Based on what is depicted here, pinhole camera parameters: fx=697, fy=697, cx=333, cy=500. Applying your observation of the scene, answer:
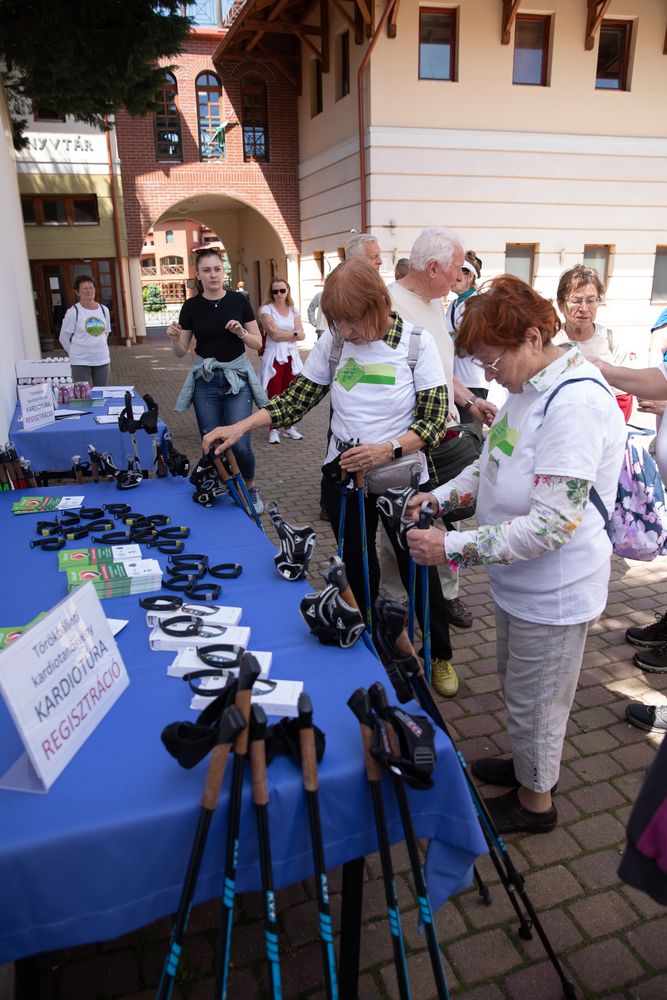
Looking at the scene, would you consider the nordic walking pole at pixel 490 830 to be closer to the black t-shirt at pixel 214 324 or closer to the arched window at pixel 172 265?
the black t-shirt at pixel 214 324

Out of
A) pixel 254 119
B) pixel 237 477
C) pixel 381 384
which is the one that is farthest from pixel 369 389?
pixel 254 119

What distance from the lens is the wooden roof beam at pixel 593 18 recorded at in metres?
13.1

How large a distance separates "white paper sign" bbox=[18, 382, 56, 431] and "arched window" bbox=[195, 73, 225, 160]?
15.8m

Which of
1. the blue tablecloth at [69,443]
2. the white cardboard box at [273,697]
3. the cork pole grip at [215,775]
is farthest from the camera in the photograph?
the blue tablecloth at [69,443]

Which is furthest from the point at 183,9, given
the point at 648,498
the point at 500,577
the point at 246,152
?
the point at 246,152

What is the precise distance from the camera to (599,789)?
2660 millimetres

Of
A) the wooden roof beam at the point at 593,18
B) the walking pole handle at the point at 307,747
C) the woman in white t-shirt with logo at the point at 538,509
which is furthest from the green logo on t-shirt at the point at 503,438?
the wooden roof beam at the point at 593,18

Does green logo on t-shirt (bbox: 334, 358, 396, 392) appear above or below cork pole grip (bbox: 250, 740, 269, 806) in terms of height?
above

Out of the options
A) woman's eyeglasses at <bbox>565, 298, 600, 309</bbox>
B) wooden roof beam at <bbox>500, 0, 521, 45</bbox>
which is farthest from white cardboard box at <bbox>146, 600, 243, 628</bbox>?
wooden roof beam at <bbox>500, 0, 521, 45</bbox>

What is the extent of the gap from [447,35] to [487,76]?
3.45ft

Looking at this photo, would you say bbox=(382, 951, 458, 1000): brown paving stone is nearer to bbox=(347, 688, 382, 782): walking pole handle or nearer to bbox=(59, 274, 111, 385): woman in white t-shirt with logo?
bbox=(347, 688, 382, 782): walking pole handle

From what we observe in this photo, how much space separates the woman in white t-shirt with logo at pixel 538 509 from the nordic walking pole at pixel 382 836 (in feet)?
2.32

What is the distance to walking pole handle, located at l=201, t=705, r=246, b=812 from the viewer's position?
1299mm

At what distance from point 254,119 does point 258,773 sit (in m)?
19.8
